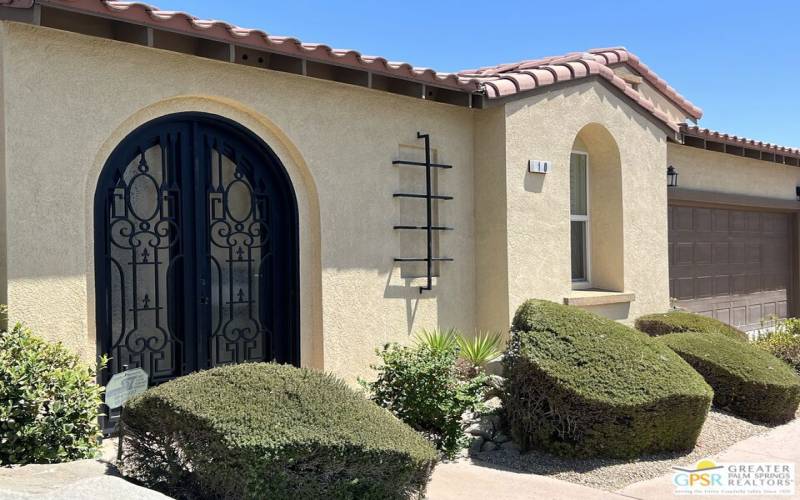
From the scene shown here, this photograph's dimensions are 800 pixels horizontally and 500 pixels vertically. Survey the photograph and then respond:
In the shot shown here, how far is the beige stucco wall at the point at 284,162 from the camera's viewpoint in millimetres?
5820

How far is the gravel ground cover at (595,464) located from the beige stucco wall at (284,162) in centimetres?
211

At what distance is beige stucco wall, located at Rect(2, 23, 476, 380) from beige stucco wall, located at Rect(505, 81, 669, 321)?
0.60m

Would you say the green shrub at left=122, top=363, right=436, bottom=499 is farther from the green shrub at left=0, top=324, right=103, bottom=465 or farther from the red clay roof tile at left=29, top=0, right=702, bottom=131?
A: the red clay roof tile at left=29, top=0, right=702, bottom=131

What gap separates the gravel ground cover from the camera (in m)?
5.84

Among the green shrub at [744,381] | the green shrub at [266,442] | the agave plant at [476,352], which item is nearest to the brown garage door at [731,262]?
the green shrub at [744,381]

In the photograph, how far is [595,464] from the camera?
6055 mm

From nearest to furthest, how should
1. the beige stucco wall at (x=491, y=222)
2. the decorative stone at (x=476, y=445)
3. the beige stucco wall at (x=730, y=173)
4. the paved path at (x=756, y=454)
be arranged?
1. the paved path at (x=756, y=454)
2. the decorative stone at (x=476, y=445)
3. the beige stucco wall at (x=491, y=222)
4. the beige stucco wall at (x=730, y=173)

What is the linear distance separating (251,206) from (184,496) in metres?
3.41

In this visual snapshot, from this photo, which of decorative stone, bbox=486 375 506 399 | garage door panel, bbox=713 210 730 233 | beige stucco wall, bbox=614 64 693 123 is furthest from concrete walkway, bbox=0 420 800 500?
beige stucco wall, bbox=614 64 693 123

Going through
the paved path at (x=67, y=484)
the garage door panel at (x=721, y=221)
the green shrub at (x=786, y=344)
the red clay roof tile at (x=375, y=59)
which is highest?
the red clay roof tile at (x=375, y=59)

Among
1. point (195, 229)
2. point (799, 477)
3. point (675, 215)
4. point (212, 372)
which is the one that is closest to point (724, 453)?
point (799, 477)

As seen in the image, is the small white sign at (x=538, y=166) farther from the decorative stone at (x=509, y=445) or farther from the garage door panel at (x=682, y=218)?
the garage door panel at (x=682, y=218)

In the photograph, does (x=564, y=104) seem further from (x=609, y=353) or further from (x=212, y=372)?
(x=212, y=372)

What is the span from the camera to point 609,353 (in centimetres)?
652
